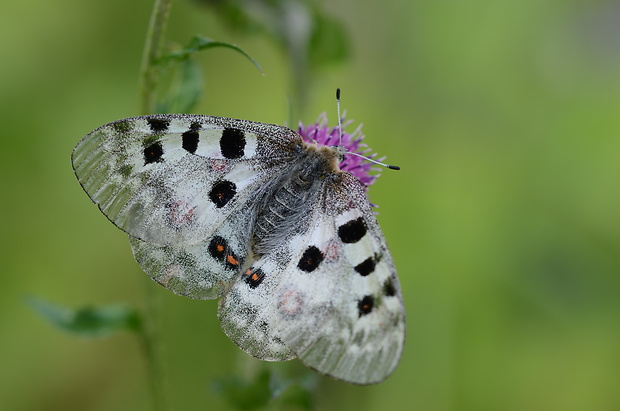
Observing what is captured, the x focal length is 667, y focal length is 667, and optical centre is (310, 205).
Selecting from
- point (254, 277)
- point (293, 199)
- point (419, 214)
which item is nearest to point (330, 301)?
point (254, 277)

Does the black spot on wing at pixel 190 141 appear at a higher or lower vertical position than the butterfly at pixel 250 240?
higher

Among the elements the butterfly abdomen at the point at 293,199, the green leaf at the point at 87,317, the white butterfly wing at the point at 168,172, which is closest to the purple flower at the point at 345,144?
the butterfly abdomen at the point at 293,199

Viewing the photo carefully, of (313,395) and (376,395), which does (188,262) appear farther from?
(376,395)

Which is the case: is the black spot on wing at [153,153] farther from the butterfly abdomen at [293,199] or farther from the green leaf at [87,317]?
the green leaf at [87,317]

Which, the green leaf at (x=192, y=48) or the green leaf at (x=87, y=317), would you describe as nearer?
the green leaf at (x=192, y=48)

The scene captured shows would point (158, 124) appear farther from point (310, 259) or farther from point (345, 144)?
point (345, 144)

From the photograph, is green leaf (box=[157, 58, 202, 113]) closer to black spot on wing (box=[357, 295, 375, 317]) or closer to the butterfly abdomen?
the butterfly abdomen

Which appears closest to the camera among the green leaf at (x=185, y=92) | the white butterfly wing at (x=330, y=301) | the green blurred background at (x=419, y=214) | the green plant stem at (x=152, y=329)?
the white butterfly wing at (x=330, y=301)
